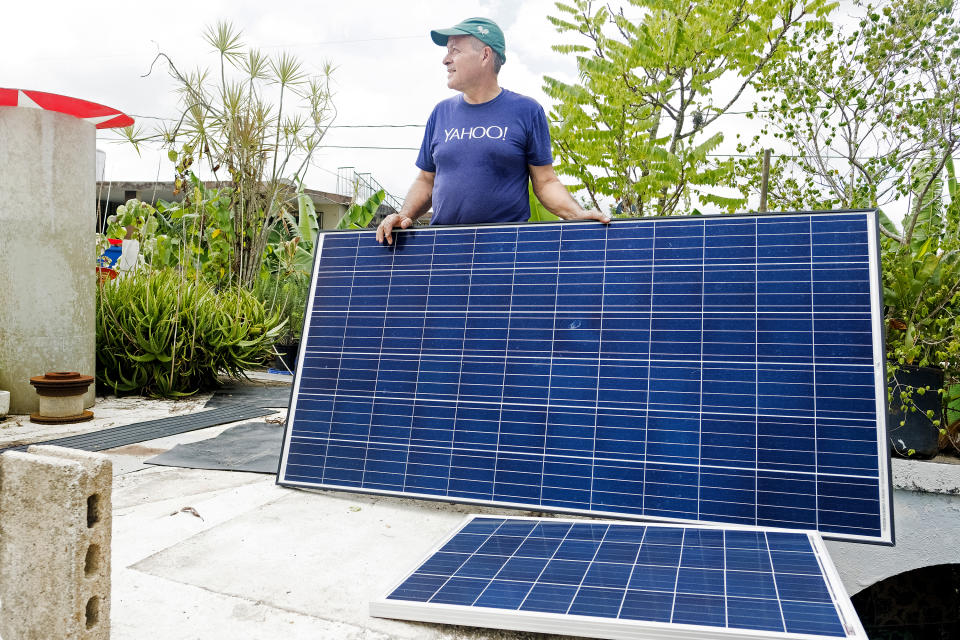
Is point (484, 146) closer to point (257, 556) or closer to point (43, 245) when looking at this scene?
point (257, 556)

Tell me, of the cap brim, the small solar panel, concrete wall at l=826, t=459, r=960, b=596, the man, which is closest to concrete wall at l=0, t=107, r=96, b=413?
the man

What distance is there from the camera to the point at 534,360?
2.74 meters

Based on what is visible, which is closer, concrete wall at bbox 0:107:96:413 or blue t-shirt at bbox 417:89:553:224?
blue t-shirt at bbox 417:89:553:224

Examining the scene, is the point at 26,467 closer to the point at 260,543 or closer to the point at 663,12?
the point at 260,543

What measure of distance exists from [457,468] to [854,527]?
145 centimetres

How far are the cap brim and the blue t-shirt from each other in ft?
1.04

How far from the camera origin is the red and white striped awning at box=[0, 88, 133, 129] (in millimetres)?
4789

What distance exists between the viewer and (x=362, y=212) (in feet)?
30.7

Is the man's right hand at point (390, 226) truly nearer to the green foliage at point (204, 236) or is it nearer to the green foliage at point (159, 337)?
the green foliage at point (159, 337)

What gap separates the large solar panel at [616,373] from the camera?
2.33m

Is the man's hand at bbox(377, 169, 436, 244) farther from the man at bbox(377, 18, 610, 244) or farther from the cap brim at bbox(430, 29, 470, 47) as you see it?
the cap brim at bbox(430, 29, 470, 47)

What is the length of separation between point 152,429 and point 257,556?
281 centimetres

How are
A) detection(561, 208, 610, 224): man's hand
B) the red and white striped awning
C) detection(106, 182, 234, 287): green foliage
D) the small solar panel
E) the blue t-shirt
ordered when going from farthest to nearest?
detection(106, 182, 234, 287): green foliage → the red and white striped awning → the blue t-shirt → detection(561, 208, 610, 224): man's hand → the small solar panel

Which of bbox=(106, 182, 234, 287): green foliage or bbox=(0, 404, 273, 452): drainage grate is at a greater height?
bbox=(106, 182, 234, 287): green foliage
